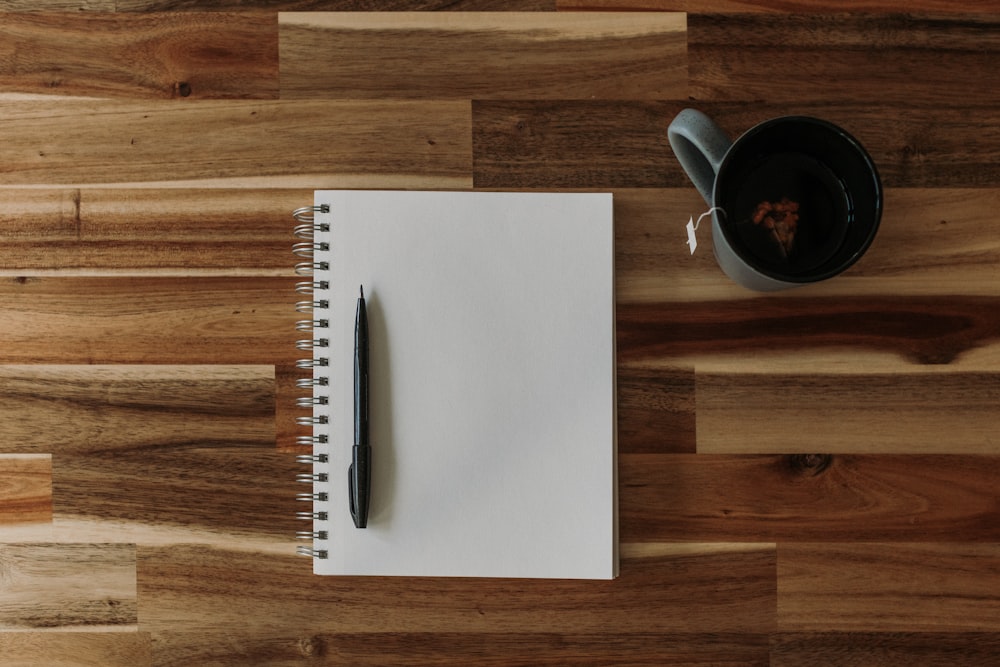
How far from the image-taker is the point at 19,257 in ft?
1.87

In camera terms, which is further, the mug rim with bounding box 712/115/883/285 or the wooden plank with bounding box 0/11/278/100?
the wooden plank with bounding box 0/11/278/100

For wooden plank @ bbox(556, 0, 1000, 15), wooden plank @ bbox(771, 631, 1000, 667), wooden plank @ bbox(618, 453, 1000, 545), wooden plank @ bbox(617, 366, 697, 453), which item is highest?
wooden plank @ bbox(556, 0, 1000, 15)

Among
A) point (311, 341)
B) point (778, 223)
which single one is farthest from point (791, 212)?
point (311, 341)

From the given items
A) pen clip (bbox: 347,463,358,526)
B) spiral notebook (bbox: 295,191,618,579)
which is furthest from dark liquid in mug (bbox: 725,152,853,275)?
pen clip (bbox: 347,463,358,526)

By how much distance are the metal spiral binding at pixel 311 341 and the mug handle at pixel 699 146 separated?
26 cm

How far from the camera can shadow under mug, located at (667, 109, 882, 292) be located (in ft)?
1.60

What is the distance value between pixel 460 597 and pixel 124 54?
495 millimetres

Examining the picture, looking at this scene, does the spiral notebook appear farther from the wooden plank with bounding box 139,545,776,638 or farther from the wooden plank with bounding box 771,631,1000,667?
the wooden plank with bounding box 771,631,1000,667

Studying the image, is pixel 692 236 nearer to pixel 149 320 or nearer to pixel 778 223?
pixel 778 223

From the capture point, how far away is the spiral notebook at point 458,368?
552mm

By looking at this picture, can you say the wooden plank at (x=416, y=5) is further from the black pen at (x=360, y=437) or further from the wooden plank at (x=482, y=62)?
the black pen at (x=360, y=437)

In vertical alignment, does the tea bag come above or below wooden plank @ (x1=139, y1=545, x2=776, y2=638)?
above

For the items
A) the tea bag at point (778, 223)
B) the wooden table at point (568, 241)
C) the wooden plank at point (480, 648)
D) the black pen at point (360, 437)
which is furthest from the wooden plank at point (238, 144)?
the wooden plank at point (480, 648)

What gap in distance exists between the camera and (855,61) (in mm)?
562
